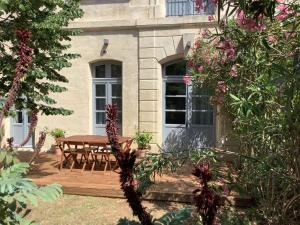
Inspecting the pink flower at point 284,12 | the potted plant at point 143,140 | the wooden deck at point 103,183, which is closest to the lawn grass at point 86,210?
the wooden deck at point 103,183

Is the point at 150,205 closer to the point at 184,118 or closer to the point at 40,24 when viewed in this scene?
the point at 40,24

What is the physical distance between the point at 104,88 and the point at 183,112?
2.45 m

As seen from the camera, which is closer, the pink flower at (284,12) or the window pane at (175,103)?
the pink flower at (284,12)

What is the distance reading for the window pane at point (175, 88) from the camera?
12.1 m

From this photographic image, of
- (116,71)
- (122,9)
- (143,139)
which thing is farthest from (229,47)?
(116,71)

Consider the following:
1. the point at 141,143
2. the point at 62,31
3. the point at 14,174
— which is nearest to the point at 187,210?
the point at 14,174

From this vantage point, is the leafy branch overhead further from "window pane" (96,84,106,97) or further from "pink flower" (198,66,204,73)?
"window pane" (96,84,106,97)

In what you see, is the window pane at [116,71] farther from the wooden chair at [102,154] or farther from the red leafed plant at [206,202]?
the red leafed plant at [206,202]

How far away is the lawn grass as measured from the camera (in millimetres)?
6805

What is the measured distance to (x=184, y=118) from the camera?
12227 mm

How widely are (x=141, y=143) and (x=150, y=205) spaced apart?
4.44 meters

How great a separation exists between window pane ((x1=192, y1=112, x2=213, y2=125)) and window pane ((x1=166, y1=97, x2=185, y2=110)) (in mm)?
451

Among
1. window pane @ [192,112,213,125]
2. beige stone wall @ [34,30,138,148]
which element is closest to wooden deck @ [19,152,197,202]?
beige stone wall @ [34,30,138,148]

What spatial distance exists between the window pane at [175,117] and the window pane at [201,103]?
18.9 inches
